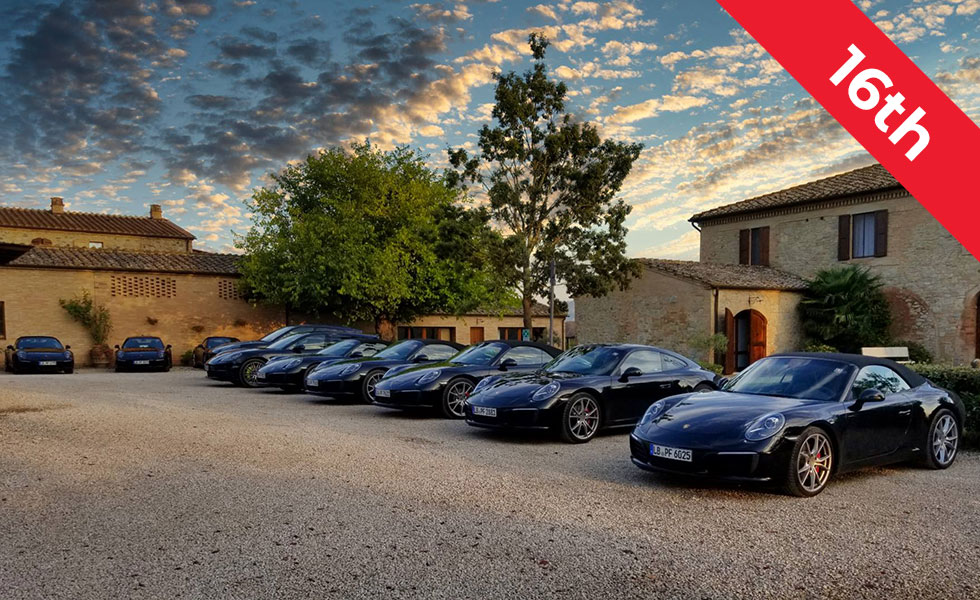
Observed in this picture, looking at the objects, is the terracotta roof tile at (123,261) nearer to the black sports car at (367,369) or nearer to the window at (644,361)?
the black sports car at (367,369)

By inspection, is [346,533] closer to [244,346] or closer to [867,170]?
[244,346]

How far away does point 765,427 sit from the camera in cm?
609

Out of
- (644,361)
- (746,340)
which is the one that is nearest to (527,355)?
(644,361)

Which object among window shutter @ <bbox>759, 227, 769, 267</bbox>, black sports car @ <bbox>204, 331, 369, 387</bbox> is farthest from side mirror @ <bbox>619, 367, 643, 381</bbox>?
window shutter @ <bbox>759, 227, 769, 267</bbox>

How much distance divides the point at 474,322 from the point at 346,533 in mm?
33503

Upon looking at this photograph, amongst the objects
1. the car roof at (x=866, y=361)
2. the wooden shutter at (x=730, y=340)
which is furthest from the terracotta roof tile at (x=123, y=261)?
the car roof at (x=866, y=361)

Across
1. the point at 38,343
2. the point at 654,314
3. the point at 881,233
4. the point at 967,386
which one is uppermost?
the point at 881,233

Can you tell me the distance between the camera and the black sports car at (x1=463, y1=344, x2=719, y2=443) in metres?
8.83

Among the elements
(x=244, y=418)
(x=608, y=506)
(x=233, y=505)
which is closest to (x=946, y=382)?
(x=608, y=506)

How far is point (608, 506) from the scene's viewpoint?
5.70 metres

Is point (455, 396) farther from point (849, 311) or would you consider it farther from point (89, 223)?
point (89, 223)

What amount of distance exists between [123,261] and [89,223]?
25.4 metres

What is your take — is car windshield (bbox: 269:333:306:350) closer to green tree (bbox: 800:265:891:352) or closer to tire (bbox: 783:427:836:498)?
tire (bbox: 783:427:836:498)

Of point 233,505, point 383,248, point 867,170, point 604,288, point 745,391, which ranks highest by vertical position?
point 867,170
